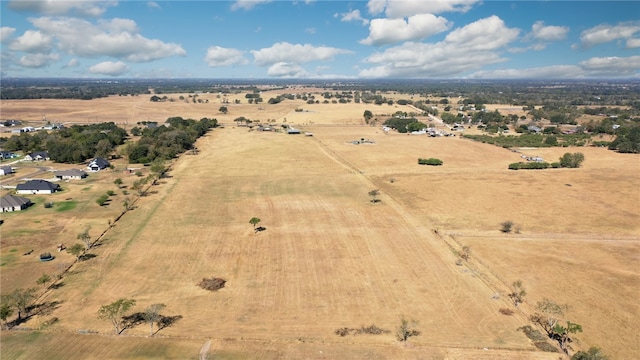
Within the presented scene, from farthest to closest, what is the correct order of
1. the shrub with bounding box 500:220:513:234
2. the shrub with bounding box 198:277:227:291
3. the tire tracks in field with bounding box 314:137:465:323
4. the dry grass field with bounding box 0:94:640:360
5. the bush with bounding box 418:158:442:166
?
the bush with bounding box 418:158:442:166, the shrub with bounding box 500:220:513:234, the shrub with bounding box 198:277:227:291, the tire tracks in field with bounding box 314:137:465:323, the dry grass field with bounding box 0:94:640:360

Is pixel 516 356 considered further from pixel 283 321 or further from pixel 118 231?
pixel 118 231

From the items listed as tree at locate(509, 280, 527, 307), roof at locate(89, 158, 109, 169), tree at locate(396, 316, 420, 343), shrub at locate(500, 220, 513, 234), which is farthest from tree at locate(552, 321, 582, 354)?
roof at locate(89, 158, 109, 169)

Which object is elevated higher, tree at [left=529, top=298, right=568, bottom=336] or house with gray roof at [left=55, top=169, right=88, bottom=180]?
house with gray roof at [left=55, top=169, right=88, bottom=180]

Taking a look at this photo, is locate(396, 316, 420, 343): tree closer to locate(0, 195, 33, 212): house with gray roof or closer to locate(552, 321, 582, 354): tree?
locate(552, 321, 582, 354): tree

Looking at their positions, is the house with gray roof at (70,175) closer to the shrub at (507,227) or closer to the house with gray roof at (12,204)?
the house with gray roof at (12,204)

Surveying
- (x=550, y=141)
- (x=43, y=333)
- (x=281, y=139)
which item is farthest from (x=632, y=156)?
(x=43, y=333)

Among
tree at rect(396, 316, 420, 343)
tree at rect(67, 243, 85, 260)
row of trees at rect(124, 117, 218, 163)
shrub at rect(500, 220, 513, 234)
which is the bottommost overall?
tree at rect(396, 316, 420, 343)

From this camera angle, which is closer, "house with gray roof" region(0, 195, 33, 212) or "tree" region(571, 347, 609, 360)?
"tree" region(571, 347, 609, 360)

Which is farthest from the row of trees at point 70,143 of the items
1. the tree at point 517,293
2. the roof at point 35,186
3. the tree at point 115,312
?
the tree at point 517,293
